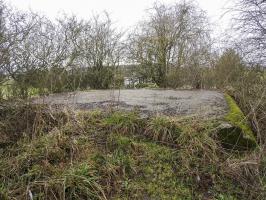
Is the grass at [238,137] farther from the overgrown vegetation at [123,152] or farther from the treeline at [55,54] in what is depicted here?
the treeline at [55,54]

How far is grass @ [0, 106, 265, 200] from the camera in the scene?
3395 millimetres

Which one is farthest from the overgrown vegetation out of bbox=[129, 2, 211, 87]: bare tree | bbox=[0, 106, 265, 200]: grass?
bbox=[129, 2, 211, 87]: bare tree

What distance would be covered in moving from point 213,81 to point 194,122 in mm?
7536

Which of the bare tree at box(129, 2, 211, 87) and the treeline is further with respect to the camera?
the bare tree at box(129, 2, 211, 87)

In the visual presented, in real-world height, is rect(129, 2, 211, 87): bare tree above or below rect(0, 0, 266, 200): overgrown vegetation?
above

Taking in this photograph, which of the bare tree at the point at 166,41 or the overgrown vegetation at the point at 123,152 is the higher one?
the bare tree at the point at 166,41

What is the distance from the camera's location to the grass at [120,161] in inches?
134

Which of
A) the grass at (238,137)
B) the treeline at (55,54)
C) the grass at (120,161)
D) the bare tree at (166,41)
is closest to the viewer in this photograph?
the grass at (120,161)

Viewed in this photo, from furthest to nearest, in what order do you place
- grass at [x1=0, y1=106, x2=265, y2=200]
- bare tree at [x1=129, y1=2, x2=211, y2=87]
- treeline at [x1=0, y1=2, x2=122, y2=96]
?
bare tree at [x1=129, y1=2, x2=211, y2=87] → treeline at [x1=0, y1=2, x2=122, y2=96] → grass at [x1=0, y1=106, x2=265, y2=200]

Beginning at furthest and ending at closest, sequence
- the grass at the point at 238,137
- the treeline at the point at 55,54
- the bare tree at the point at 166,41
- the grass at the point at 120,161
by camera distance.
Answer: the bare tree at the point at 166,41
the treeline at the point at 55,54
the grass at the point at 238,137
the grass at the point at 120,161

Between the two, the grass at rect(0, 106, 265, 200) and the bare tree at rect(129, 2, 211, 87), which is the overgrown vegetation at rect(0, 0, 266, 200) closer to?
the grass at rect(0, 106, 265, 200)

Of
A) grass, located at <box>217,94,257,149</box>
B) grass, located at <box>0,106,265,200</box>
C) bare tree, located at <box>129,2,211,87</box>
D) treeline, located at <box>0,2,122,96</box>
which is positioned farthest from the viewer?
bare tree, located at <box>129,2,211,87</box>

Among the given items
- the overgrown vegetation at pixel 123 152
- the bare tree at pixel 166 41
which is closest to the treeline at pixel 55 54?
the overgrown vegetation at pixel 123 152

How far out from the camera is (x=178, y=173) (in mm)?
3779
